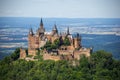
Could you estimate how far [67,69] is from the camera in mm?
44938

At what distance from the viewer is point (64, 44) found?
48844 millimetres

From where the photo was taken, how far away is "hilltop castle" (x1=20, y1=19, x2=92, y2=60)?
45.9 metres

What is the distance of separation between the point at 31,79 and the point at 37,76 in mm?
752

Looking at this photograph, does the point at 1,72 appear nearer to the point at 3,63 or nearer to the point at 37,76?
the point at 3,63

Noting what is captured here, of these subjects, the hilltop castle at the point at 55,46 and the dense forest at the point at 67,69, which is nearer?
the dense forest at the point at 67,69

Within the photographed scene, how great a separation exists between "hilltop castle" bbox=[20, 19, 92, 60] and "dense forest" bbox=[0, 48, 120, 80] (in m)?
0.67

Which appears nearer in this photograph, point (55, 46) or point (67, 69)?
point (67, 69)

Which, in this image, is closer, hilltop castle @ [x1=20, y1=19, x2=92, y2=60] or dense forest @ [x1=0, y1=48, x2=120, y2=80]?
dense forest @ [x1=0, y1=48, x2=120, y2=80]

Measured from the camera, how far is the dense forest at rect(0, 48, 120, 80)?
44.5 m

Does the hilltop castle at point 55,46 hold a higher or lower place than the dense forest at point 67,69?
higher

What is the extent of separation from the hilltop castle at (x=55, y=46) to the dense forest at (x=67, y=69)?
67 cm

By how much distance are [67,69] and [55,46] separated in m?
4.19

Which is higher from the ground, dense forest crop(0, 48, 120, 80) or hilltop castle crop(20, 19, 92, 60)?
hilltop castle crop(20, 19, 92, 60)

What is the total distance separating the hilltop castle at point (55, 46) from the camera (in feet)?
151
